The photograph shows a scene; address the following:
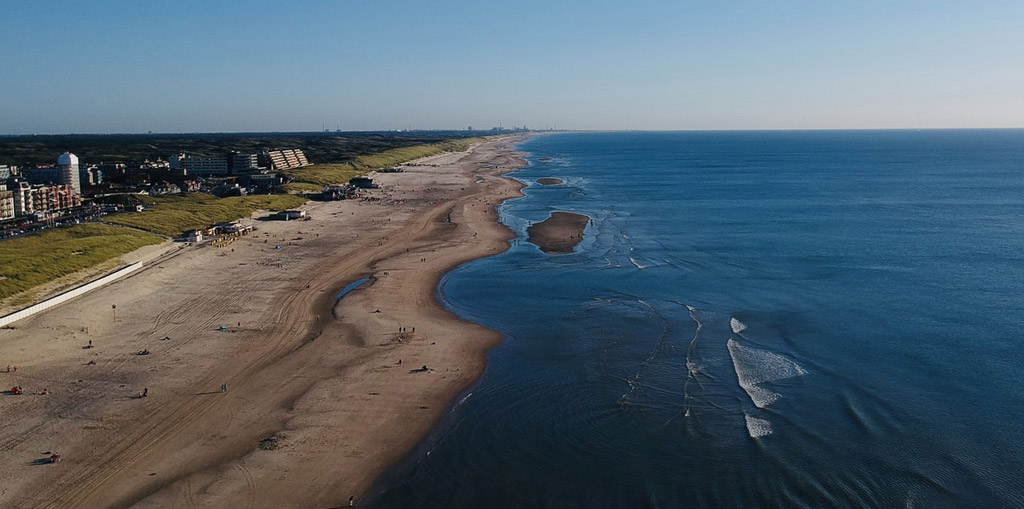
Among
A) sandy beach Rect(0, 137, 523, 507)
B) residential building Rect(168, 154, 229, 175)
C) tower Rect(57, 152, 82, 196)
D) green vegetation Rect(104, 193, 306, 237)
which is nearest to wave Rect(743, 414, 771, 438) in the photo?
sandy beach Rect(0, 137, 523, 507)

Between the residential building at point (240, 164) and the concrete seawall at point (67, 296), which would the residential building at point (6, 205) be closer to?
the concrete seawall at point (67, 296)

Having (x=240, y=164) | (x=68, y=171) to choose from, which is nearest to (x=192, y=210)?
(x=68, y=171)

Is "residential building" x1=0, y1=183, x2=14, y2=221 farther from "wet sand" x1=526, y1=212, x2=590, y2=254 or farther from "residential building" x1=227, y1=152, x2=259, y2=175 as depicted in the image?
"residential building" x1=227, y1=152, x2=259, y2=175

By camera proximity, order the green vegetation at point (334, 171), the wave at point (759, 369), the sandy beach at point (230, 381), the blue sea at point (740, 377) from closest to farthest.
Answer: the sandy beach at point (230, 381)
the blue sea at point (740, 377)
the wave at point (759, 369)
the green vegetation at point (334, 171)

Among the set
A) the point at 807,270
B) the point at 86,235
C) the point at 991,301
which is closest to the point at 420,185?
the point at 86,235

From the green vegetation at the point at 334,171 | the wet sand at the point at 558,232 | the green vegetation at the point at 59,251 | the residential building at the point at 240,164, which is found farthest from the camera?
the residential building at the point at 240,164

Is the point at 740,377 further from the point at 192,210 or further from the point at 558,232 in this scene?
the point at 192,210

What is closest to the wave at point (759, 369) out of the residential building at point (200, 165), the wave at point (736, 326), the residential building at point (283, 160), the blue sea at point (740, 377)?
the blue sea at point (740, 377)
